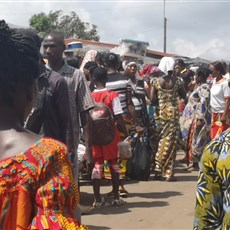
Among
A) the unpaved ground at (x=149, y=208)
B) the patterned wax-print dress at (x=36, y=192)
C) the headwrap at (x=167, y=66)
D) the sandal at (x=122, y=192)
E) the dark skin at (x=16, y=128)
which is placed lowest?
the unpaved ground at (x=149, y=208)

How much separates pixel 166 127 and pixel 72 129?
4787mm

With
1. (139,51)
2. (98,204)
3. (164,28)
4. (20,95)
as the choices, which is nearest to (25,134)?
(20,95)

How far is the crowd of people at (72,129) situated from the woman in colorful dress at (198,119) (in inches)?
0.6

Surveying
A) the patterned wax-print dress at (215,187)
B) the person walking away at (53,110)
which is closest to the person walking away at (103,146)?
the person walking away at (53,110)

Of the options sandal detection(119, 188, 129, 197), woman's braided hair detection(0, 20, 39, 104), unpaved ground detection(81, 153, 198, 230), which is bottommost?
unpaved ground detection(81, 153, 198, 230)

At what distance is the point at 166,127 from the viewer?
9008 mm

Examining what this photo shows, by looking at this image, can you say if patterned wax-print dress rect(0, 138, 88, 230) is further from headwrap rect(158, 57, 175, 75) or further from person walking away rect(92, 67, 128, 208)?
headwrap rect(158, 57, 175, 75)

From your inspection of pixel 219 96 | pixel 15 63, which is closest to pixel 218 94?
pixel 219 96

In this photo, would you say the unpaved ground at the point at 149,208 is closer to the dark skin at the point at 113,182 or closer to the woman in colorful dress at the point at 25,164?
the dark skin at the point at 113,182

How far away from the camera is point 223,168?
8.50 feet

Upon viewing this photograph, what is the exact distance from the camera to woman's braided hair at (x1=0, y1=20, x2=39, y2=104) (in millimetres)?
1982

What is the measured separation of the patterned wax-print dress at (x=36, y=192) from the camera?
1857 mm

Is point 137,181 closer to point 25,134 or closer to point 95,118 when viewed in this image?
point 95,118

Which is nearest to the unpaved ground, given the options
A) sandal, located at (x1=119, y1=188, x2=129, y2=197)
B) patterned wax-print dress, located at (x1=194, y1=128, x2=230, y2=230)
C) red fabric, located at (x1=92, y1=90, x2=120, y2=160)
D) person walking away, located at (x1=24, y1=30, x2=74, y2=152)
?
sandal, located at (x1=119, y1=188, x2=129, y2=197)
